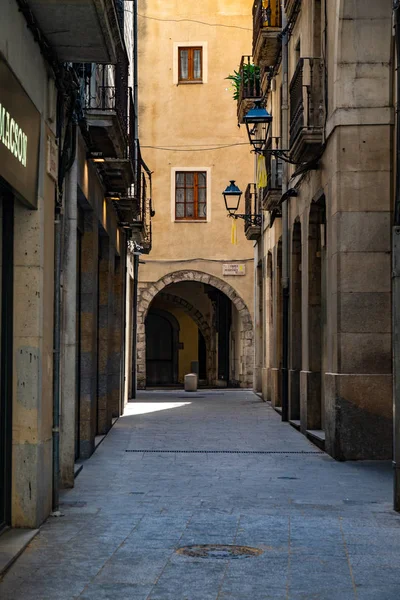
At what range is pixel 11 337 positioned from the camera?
326 inches

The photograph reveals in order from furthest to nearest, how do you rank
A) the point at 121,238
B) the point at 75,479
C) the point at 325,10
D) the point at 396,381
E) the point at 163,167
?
the point at 163,167 < the point at 121,238 < the point at 325,10 < the point at 75,479 < the point at 396,381

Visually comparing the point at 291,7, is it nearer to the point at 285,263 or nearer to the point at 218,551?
the point at 285,263

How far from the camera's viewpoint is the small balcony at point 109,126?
1231 cm

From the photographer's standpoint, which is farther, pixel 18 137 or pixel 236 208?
pixel 236 208

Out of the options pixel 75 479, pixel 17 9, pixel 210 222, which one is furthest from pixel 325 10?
pixel 210 222

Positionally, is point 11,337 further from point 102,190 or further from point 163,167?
point 163,167

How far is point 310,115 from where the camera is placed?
1534 centimetres

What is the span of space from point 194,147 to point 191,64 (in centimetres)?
268

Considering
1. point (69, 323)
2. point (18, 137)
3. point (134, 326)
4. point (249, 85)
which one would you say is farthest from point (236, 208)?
point (18, 137)

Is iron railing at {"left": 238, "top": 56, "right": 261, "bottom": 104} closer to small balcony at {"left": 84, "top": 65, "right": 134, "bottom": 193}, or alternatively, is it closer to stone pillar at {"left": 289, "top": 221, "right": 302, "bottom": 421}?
stone pillar at {"left": 289, "top": 221, "right": 302, "bottom": 421}

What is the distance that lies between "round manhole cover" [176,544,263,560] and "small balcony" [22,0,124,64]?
3793 mm

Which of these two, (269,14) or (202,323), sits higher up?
(269,14)

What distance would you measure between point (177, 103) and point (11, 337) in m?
27.4

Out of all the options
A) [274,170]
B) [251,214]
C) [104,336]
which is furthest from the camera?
[251,214]
